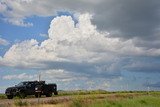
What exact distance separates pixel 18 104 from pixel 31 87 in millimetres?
18147

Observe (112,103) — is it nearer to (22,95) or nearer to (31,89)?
(22,95)

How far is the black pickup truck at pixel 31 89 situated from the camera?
176 feet

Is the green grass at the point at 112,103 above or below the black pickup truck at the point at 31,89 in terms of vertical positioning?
below

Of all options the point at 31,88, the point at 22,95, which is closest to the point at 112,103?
the point at 22,95

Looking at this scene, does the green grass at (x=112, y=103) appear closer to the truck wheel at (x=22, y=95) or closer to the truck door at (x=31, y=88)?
the truck wheel at (x=22, y=95)

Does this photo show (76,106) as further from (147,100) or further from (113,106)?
(147,100)

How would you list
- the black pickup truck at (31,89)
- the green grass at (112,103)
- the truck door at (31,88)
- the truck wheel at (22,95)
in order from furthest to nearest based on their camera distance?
the truck door at (31,88)
the black pickup truck at (31,89)
the truck wheel at (22,95)
the green grass at (112,103)

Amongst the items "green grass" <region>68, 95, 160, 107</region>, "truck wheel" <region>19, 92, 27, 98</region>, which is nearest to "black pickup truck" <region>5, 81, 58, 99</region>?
"truck wheel" <region>19, 92, 27, 98</region>

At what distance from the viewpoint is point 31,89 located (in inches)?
2191

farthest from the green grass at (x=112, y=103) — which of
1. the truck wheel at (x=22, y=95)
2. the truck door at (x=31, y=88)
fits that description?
the truck door at (x=31, y=88)

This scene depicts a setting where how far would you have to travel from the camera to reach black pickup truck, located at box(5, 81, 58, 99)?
53750 mm

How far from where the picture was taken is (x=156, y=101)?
45375 mm

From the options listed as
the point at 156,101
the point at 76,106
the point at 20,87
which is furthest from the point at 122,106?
the point at 20,87

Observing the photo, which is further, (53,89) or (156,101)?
(53,89)
